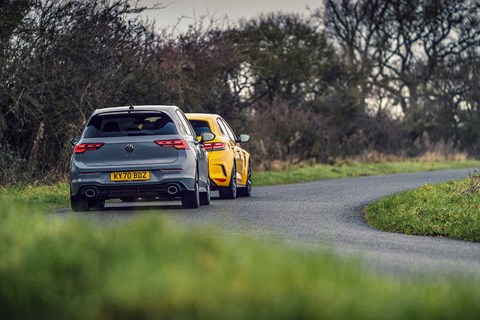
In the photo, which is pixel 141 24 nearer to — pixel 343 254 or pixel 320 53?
pixel 343 254

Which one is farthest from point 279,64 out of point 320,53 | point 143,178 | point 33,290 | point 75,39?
point 33,290

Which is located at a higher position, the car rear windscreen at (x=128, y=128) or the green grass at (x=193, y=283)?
the car rear windscreen at (x=128, y=128)

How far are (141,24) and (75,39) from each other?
3643 millimetres

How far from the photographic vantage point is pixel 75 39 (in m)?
24.5

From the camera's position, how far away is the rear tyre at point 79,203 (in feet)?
58.2

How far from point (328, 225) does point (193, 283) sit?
8517 millimetres

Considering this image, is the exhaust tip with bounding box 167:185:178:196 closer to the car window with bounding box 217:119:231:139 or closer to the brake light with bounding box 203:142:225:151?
the brake light with bounding box 203:142:225:151

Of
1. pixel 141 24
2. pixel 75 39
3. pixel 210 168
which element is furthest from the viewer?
pixel 141 24

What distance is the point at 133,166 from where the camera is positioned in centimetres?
1738

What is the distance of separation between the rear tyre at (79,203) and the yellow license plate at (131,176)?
0.70 meters

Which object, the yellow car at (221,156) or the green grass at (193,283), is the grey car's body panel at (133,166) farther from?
the green grass at (193,283)

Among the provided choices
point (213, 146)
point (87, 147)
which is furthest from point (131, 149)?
point (213, 146)

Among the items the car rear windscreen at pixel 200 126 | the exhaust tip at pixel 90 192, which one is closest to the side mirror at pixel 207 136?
the car rear windscreen at pixel 200 126

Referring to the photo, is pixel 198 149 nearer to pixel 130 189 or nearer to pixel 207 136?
pixel 207 136
